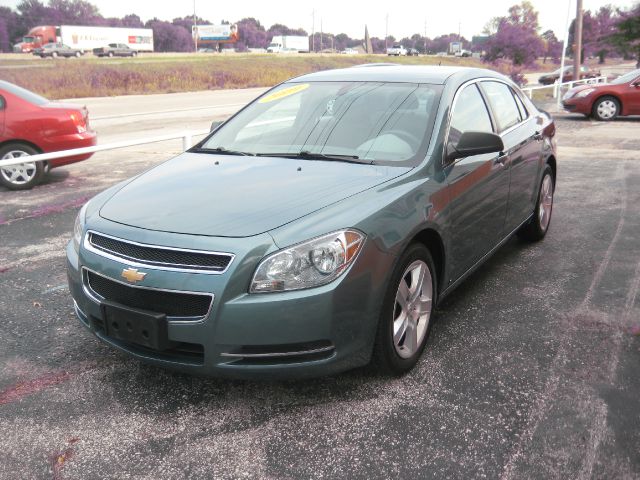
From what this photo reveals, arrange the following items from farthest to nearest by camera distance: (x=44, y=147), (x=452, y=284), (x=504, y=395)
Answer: (x=44, y=147) → (x=452, y=284) → (x=504, y=395)

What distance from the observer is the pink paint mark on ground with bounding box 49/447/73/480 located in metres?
2.58

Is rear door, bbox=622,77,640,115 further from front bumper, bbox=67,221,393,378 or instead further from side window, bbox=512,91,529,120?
front bumper, bbox=67,221,393,378

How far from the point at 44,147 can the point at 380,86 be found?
19.7 ft

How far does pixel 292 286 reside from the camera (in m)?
2.72

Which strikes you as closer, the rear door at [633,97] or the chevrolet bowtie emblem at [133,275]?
the chevrolet bowtie emblem at [133,275]

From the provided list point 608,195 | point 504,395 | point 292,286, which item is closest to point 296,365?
point 292,286

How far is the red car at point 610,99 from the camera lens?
16.8 m

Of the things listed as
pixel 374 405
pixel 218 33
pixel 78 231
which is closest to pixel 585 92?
pixel 374 405

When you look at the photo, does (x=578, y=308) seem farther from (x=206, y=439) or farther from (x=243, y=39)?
(x=243, y=39)

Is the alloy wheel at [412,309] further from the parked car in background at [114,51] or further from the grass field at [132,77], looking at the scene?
the parked car in background at [114,51]

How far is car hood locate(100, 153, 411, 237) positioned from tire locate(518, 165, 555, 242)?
8.62 feet

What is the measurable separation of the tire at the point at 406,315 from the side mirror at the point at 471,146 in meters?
0.72

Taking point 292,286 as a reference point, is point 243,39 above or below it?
above

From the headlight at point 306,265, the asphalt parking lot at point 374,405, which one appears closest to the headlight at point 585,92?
the asphalt parking lot at point 374,405
